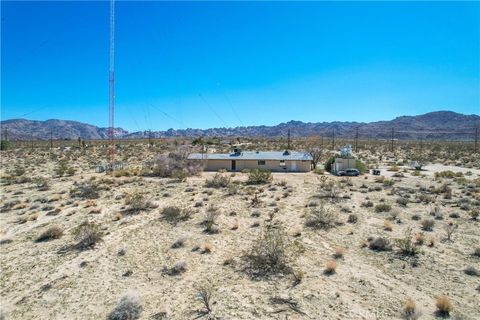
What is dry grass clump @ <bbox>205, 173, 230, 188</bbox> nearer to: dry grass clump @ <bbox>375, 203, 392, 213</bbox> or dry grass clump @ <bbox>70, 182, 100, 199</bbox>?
dry grass clump @ <bbox>70, 182, 100, 199</bbox>

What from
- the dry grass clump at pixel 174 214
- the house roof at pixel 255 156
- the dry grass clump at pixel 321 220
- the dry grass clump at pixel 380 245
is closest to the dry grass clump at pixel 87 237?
the dry grass clump at pixel 174 214

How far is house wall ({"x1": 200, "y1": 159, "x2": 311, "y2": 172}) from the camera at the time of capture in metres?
44.9

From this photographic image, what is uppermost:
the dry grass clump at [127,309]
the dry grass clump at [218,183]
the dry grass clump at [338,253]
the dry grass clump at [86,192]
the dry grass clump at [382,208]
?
the dry grass clump at [218,183]

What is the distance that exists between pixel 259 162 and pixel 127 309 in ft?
121

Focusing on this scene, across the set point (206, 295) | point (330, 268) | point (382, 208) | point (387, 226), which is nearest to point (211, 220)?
point (330, 268)

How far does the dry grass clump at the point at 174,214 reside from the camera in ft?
65.8

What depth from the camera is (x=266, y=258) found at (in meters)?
13.4

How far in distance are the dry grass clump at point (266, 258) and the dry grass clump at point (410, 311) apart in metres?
4.19

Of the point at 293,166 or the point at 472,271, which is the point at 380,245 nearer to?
the point at 472,271

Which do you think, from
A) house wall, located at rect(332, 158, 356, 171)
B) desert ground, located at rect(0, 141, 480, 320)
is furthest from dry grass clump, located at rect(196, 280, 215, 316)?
house wall, located at rect(332, 158, 356, 171)

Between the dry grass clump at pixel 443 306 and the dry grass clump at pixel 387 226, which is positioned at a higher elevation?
the dry grass clump at pixel 387 226

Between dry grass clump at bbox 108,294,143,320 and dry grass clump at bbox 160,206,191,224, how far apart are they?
9485 mm

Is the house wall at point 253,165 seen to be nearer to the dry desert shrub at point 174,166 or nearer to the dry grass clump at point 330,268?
the dry desert shrub at point 174,166

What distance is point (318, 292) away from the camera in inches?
435
